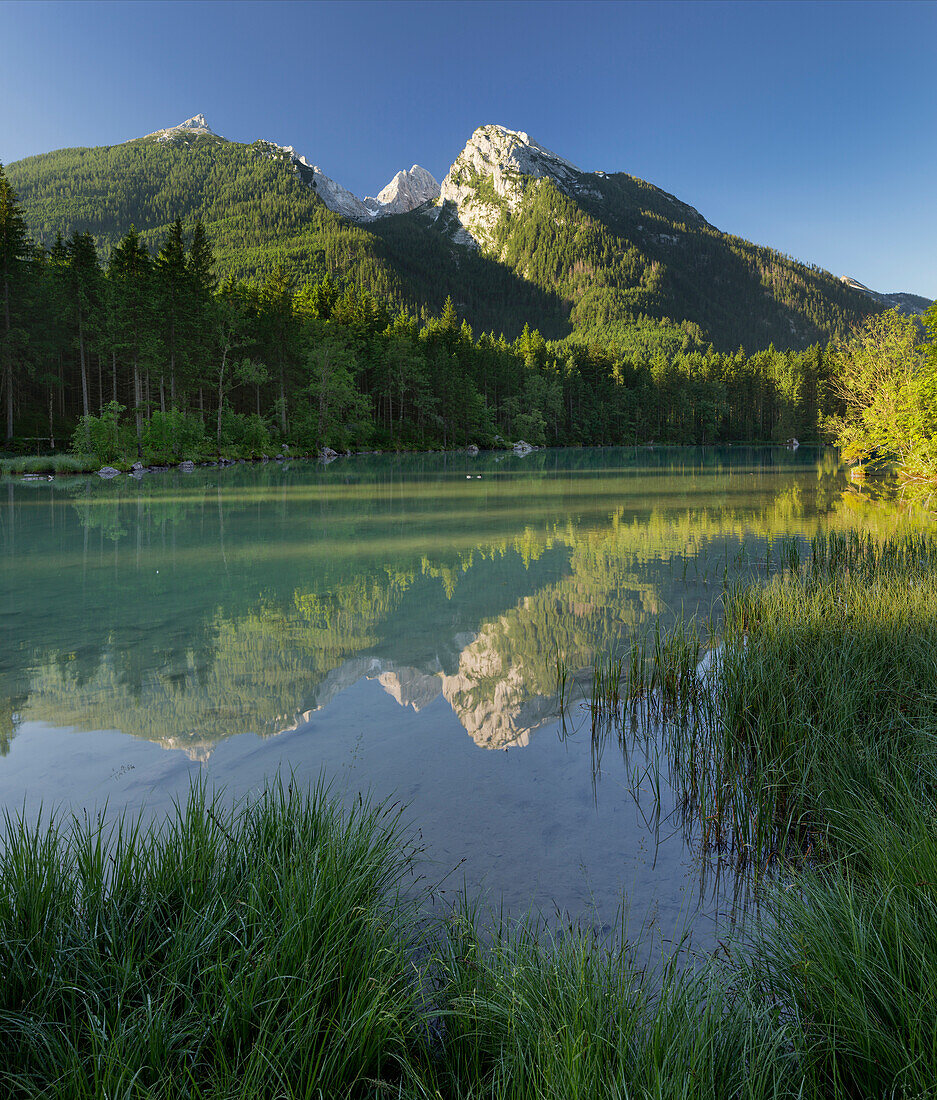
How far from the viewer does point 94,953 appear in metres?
2.18

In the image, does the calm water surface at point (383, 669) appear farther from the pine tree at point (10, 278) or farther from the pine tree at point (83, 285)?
the pine tree at point (83, 285)

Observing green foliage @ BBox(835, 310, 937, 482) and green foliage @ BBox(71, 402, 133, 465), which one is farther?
green foliage @ BBox(71, 402, 133, 465)

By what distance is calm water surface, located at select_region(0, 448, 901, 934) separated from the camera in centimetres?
392

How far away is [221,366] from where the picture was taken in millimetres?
49625

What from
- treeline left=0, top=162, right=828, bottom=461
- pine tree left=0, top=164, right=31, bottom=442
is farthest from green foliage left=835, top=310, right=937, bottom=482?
pine tree left=0, top=164, right=31, bottom=442

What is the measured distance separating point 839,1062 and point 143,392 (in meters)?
52.1

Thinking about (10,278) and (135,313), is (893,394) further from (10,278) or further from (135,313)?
(10,278)

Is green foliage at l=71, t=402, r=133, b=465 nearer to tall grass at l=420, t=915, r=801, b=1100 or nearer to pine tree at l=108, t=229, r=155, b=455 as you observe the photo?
pine tree at l=108, t=229, r=155, b=455

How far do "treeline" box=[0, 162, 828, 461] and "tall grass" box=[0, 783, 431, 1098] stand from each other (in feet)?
129

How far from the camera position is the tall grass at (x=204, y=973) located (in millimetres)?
1812

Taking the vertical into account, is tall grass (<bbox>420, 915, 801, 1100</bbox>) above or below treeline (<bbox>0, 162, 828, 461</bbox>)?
below

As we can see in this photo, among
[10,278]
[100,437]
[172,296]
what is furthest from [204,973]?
[10,278]

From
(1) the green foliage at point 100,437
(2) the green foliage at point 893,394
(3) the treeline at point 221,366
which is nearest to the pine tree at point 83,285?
(3) the treeline at point 221,366

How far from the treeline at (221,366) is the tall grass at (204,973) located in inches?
1545
